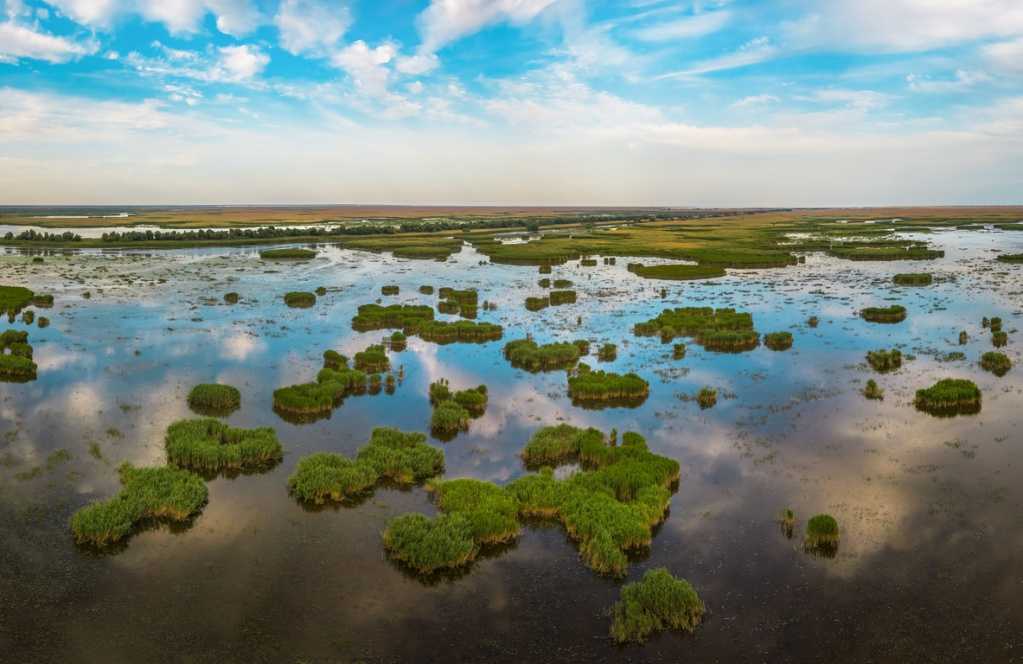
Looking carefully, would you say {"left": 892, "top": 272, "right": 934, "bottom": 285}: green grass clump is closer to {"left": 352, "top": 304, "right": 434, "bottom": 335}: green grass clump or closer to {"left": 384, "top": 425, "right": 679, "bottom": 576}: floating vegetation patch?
{"left": 352, "top": 304, "right": 434, "bottom": 335}: green grass clump

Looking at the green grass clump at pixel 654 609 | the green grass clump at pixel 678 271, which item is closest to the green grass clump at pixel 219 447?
the green grass clump at pixel 654 609

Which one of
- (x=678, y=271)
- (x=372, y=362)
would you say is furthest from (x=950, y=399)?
(x=678, y=271)

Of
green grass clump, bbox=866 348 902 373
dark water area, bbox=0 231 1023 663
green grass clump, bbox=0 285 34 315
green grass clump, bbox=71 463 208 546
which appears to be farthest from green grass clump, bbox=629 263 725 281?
green grass clump, bbox=71 463 208 546

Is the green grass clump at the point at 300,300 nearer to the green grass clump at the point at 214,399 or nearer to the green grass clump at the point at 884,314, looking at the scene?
the green grass clump at the point at 214,399

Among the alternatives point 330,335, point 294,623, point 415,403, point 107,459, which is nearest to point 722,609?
point 294,623

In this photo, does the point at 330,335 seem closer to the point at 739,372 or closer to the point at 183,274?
the point at 739,372

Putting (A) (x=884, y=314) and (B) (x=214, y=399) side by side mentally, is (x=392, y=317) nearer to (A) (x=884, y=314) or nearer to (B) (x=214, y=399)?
(B) (x=214, y=399)
